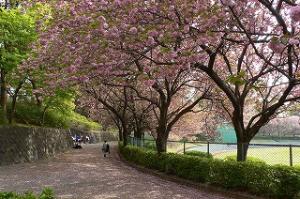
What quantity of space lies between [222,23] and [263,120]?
4.98 m

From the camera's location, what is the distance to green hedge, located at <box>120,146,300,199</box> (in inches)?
447

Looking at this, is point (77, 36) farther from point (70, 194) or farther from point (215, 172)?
point (215, 172)

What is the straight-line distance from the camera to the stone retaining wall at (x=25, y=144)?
2375cm

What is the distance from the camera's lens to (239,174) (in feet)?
43.5

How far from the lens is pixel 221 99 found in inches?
843

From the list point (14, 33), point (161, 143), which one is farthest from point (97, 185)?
point (14, 33)

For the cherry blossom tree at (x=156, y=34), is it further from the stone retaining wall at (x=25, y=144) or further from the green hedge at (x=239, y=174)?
the stone retaining wall at (x=25, y=144)

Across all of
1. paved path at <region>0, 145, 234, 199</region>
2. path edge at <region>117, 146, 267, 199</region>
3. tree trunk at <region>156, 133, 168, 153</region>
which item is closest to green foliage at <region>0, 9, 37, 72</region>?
paved path at <region>0, 145, 234, 199</region>

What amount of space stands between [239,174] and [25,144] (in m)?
17.0

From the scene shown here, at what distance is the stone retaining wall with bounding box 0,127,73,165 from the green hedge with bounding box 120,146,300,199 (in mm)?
9777

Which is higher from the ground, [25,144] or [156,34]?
[156,34]

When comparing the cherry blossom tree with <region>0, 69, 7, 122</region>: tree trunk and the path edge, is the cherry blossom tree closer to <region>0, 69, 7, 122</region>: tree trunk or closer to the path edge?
the path edge

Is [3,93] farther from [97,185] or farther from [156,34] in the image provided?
[156,34]

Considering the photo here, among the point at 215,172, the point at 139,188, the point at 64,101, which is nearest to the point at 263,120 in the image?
the point at 215,172
